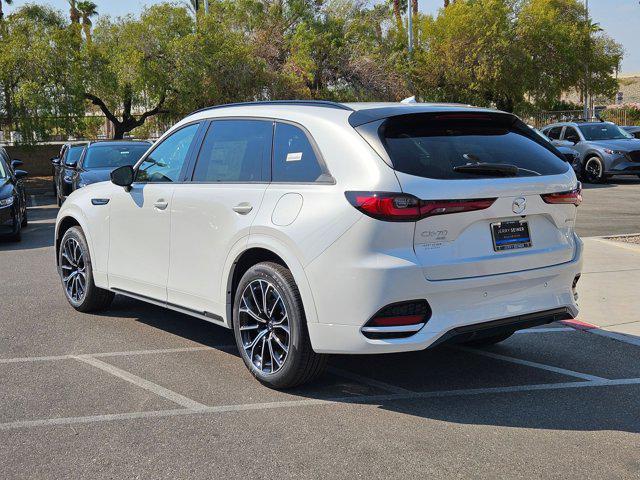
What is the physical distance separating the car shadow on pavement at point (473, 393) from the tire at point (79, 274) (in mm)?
1584

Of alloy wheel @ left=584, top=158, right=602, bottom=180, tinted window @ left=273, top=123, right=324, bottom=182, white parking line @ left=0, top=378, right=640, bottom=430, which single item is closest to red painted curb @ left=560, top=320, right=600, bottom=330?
white parking line @ left=0, top=378, right=640, bottom=430

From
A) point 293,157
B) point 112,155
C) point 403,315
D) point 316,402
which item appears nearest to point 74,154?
point 112,155

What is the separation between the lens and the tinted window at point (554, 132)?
2517 centimetres

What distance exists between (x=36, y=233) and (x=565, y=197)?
12.0 metres

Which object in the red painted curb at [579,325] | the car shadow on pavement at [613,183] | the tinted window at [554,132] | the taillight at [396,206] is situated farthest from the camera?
the tinted window at [554,132]

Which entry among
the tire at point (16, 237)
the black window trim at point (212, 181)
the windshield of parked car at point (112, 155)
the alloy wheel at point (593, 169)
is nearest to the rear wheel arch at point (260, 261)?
the black window trim at point (212, 181)

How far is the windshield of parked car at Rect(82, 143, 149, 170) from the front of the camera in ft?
52.6

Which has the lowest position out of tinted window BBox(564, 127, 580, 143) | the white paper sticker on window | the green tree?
the white paper sticker on window

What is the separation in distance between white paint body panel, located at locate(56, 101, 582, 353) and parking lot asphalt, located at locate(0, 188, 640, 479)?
1.70 ft

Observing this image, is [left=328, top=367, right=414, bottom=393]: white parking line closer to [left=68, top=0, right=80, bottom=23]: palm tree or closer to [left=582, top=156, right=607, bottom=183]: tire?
[left=582, top=156, right=607, bottom=183]: tire

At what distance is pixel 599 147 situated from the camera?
23172mm

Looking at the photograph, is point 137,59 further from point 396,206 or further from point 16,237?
point 396,206

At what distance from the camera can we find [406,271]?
4520 mm

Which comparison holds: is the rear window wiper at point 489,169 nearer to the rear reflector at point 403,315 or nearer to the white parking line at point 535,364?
the rear reflector at point 403,315
